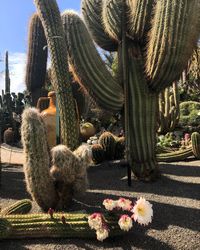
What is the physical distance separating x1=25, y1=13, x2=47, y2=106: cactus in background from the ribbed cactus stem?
22.9 ft

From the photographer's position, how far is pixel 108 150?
29.2ft

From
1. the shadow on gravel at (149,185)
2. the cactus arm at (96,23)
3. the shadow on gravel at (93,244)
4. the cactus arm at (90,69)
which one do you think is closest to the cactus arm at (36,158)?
the shadow on gravel at (93,244)

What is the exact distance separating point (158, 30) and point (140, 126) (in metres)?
1.31

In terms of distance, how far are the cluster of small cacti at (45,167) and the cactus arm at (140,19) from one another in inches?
98.9

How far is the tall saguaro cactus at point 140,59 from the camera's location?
18.7 feet

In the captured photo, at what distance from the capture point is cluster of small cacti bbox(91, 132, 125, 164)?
8758 mm

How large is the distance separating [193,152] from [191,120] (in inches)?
159

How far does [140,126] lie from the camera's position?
242 inches

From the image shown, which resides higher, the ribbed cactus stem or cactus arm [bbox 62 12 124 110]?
cactus arm [bbox 62 12 124 110]

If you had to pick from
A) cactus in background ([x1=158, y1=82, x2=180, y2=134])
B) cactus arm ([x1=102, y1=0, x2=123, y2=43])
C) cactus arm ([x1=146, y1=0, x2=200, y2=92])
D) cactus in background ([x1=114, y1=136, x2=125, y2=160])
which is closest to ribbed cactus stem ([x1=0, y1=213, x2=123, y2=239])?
cactus arm ([x1=146, y1=0, x2=200, y2=92])

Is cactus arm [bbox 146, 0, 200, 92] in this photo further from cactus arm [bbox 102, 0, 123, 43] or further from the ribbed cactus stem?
the ribbed cactus stem

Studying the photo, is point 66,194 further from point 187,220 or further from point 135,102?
point 135,102

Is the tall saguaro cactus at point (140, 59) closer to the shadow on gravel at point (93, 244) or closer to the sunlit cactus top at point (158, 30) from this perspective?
the sunlit cactus top at point (158, 30)

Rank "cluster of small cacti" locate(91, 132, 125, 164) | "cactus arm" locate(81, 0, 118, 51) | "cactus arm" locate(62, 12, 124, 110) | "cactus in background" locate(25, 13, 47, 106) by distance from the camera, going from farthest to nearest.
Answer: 1. "cactus in background" locate(25, 13, 47, 106)
2. "cluster of small cacti" locate(91, 132, 125, 164)
3. "cactus arm" locate(81, 0, 118, 51)
4. "cactus arm" locate(62, 12, 124, 110)
